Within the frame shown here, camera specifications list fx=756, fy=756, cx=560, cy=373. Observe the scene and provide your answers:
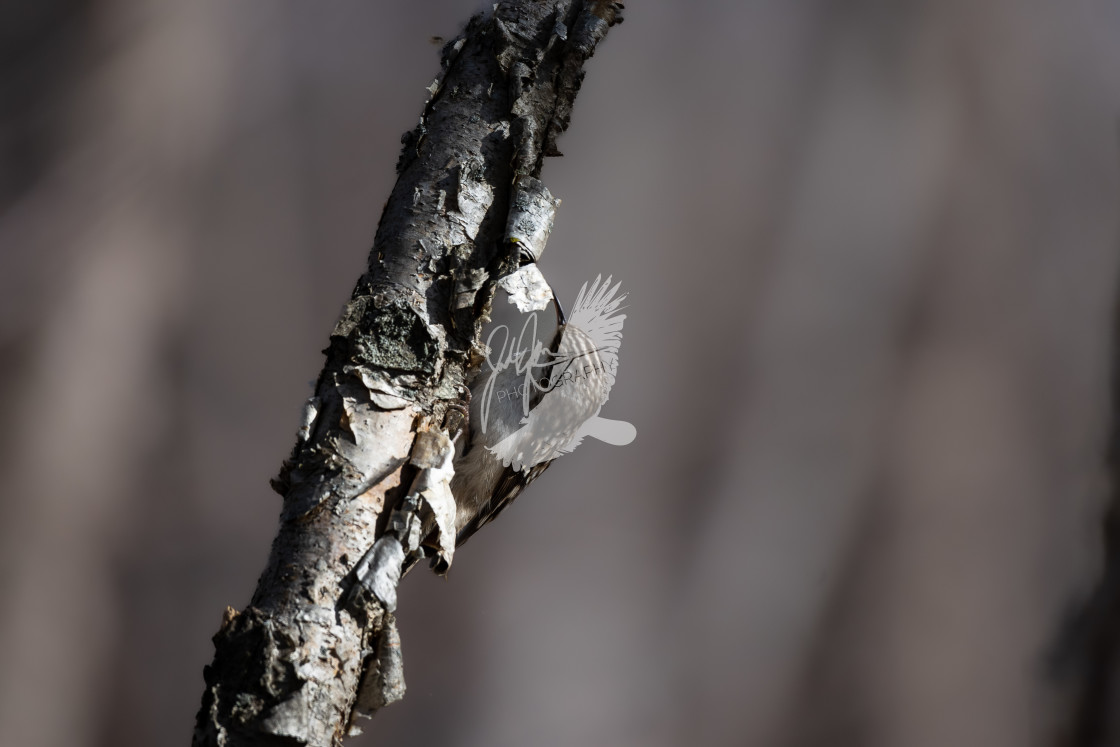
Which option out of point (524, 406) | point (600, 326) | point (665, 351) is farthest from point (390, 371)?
point (665, 351)

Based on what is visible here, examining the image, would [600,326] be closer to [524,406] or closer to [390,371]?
[524,406]

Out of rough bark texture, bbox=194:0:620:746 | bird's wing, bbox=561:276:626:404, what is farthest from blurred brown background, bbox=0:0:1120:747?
rough bark texture, bbox=194:0:620:746

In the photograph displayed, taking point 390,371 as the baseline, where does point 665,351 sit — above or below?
above

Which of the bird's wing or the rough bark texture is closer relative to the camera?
the rough bark texture

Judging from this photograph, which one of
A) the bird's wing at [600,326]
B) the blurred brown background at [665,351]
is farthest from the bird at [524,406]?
the blurred brown background at [665,351]

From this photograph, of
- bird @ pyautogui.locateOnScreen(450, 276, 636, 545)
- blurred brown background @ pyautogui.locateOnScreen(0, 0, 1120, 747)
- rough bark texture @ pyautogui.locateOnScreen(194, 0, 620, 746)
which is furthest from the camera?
blurred brown background @ pyautogui.locateOnScreen(0, 0, 1120, 747)

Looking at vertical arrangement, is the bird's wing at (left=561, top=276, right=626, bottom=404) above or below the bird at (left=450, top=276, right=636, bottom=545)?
above

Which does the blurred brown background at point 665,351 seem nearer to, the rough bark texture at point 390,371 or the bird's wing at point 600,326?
the bird's wing at point 600,326

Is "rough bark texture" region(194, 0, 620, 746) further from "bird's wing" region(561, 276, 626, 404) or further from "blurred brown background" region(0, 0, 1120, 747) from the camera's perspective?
"blurred brown background" region(0, 0, 1120, 747)
